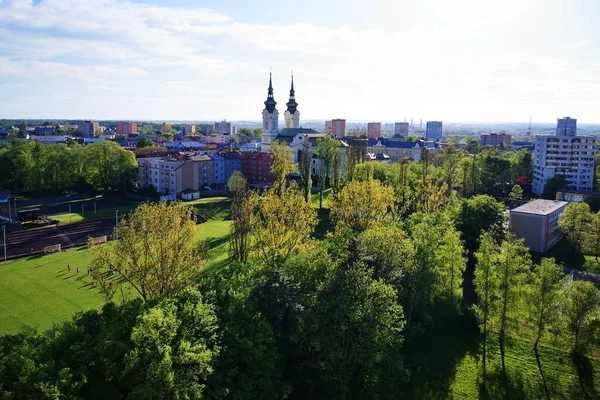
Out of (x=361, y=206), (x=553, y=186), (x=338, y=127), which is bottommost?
(x=553, y=186)

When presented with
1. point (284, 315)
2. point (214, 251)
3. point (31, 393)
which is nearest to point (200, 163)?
point (214, 251)

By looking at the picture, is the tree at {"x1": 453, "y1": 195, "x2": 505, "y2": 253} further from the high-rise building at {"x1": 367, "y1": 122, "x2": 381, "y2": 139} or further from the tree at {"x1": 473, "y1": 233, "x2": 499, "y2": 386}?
the high-rise building at {"x1": 367, "y1": 122, "x2": 381, "y2": 139}

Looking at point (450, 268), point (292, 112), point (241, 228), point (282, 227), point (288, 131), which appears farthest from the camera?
point (292, 112)

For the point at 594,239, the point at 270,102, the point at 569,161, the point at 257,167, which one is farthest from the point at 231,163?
the point at 594,239

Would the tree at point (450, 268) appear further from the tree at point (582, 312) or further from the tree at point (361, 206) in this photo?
the tree at point (361, 206)

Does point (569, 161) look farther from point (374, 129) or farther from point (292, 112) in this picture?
point (374, 129)

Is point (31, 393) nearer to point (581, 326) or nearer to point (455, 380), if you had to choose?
point (455, 380)

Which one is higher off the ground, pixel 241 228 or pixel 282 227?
pixel 282 227
